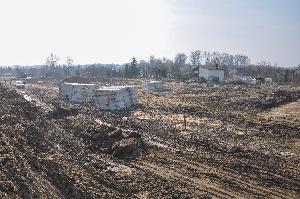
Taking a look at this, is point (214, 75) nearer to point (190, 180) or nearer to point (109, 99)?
point (109, 99)

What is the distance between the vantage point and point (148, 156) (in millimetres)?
18484

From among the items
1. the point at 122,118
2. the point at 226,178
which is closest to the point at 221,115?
the point at 122,118

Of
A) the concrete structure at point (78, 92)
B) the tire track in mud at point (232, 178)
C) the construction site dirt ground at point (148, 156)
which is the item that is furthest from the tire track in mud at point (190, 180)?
the concrete structure at point (78, 92)

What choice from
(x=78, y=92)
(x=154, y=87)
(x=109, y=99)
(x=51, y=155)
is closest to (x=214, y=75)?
(x=154, y=87)

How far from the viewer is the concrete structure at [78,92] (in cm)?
3741

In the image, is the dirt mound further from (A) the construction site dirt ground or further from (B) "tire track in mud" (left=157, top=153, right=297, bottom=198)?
(B) "tire track in mud" (left=157, top=153, right=297, bottom=198)

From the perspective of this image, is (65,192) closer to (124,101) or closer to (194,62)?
(124,101)

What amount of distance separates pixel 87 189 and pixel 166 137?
9.69 m

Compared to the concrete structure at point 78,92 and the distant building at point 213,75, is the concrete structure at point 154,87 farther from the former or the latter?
the distant building at point 213,75

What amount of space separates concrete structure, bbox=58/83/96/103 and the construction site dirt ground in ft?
24.4

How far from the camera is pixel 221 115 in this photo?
3109 centimetres

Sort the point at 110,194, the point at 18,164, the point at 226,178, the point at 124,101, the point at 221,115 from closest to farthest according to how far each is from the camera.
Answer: the point at 18,164, the point at 110,194, the point at 226,178, the point at 221,115, the point at 124,101

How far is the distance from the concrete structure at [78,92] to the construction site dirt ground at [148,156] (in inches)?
292

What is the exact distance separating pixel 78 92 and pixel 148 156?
21.2 m
